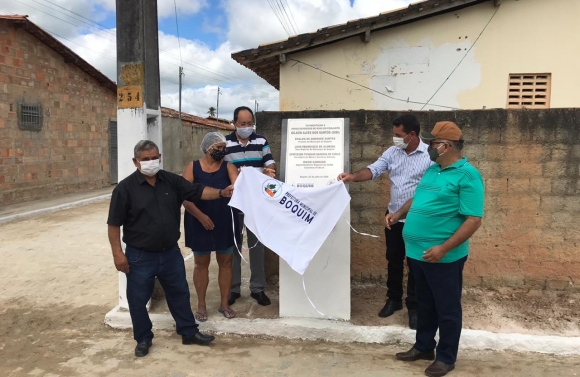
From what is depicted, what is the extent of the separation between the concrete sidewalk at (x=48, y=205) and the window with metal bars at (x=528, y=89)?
10340 millimetres

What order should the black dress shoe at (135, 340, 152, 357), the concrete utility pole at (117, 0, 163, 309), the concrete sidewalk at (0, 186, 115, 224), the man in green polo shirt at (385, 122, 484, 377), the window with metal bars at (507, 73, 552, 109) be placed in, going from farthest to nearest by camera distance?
the concrete sidewalk at (0, 186, 115, 224), the window with metal bars at (507, 73, 552, 109), the concrete utility pole at (117, 0, 163, 309), the black dress shoe at (135, 340, 152, 357), the man in green polo shirt at (385, 122, 484, 377)

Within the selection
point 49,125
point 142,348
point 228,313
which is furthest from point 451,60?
point 49,125

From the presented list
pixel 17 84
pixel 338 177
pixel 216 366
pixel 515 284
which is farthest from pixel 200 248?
pixel 17 84

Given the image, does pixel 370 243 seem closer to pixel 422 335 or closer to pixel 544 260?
pixel 422 335

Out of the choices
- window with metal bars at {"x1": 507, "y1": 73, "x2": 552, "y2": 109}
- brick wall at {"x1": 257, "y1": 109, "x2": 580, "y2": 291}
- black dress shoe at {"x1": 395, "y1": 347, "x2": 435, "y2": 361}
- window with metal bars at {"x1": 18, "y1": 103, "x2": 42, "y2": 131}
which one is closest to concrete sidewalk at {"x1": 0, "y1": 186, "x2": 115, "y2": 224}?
window with metal bars at {"x1": 18, "y1": 103, "x2": 42, "y2": 131}

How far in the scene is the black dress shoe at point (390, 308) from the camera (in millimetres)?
3977

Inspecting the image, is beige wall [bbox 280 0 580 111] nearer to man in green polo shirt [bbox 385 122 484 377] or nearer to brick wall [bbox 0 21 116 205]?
man in green polo shirt [bbox 385 122 484 377]

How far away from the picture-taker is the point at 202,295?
13.3 feet

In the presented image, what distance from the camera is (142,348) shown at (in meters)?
3.58

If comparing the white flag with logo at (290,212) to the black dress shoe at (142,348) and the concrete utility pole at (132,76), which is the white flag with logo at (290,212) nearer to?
the concrete utility pole at (132,76)

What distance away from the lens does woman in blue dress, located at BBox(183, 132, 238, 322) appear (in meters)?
3.86

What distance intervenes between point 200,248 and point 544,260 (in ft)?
10.9

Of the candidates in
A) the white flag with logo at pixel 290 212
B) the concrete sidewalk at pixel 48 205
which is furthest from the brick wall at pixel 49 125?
the white flag with logo at pixel 290 212

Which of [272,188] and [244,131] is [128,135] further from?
[272,188]
